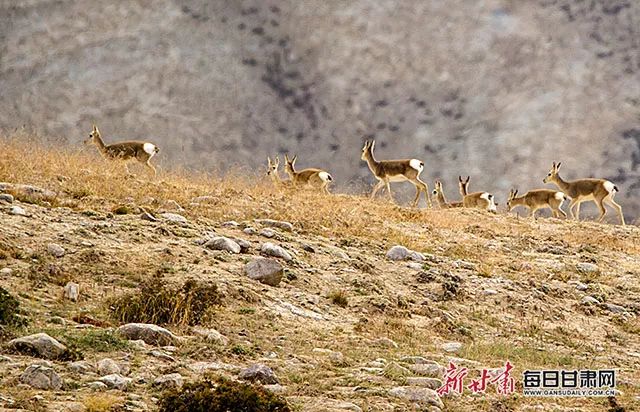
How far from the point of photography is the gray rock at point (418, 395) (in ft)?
30.5

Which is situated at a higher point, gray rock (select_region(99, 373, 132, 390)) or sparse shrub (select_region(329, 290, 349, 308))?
sparse shrub (select_region(329, 290, 349, 308))

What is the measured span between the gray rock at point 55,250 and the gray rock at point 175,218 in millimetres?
2843

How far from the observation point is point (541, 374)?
10766 millimetres

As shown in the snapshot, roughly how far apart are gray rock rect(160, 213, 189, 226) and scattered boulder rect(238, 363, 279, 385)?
257 inches

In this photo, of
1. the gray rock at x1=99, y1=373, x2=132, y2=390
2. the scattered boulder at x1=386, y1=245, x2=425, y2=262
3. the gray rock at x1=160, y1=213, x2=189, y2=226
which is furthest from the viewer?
the scattered boulder at x1=386, y1=245, x2=425, y2=262

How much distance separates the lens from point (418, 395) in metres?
9.36

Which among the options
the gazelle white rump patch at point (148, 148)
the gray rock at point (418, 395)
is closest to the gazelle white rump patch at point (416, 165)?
the gazelle white rump patch at point (148, 148)

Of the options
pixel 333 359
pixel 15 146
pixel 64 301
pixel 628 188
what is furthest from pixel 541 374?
pixel 628 188

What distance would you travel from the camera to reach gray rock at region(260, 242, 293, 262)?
15.0 m

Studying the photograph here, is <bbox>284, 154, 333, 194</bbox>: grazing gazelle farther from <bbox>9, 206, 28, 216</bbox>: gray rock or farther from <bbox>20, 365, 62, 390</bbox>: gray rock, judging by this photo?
<bbox>20, 365, 62, 390</bbox>: gray rock

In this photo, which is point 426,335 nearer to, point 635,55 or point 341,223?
point 341,223

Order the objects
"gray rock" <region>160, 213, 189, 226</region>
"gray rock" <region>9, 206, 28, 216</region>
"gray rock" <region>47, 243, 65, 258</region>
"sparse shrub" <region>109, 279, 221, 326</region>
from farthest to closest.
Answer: "gray rock" <region>160, 213, 189, 226</region> → "gray rock" <region>9, 206, 28, 216</region> → "gray rock" <region>47, 243, 65, 258</region> → "sparse shrub" <region>109, 279, 221, 326</region>

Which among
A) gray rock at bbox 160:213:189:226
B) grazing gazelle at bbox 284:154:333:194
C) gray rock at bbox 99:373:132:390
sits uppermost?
grazing gazelle at bbox 284:154:333:194

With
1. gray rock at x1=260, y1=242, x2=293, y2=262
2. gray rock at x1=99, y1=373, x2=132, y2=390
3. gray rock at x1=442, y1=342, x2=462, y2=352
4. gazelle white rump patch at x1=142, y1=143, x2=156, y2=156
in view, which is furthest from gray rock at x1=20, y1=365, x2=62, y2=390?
gazelle white rump patch at x1=142, y1=143, x2=156, y2=156
